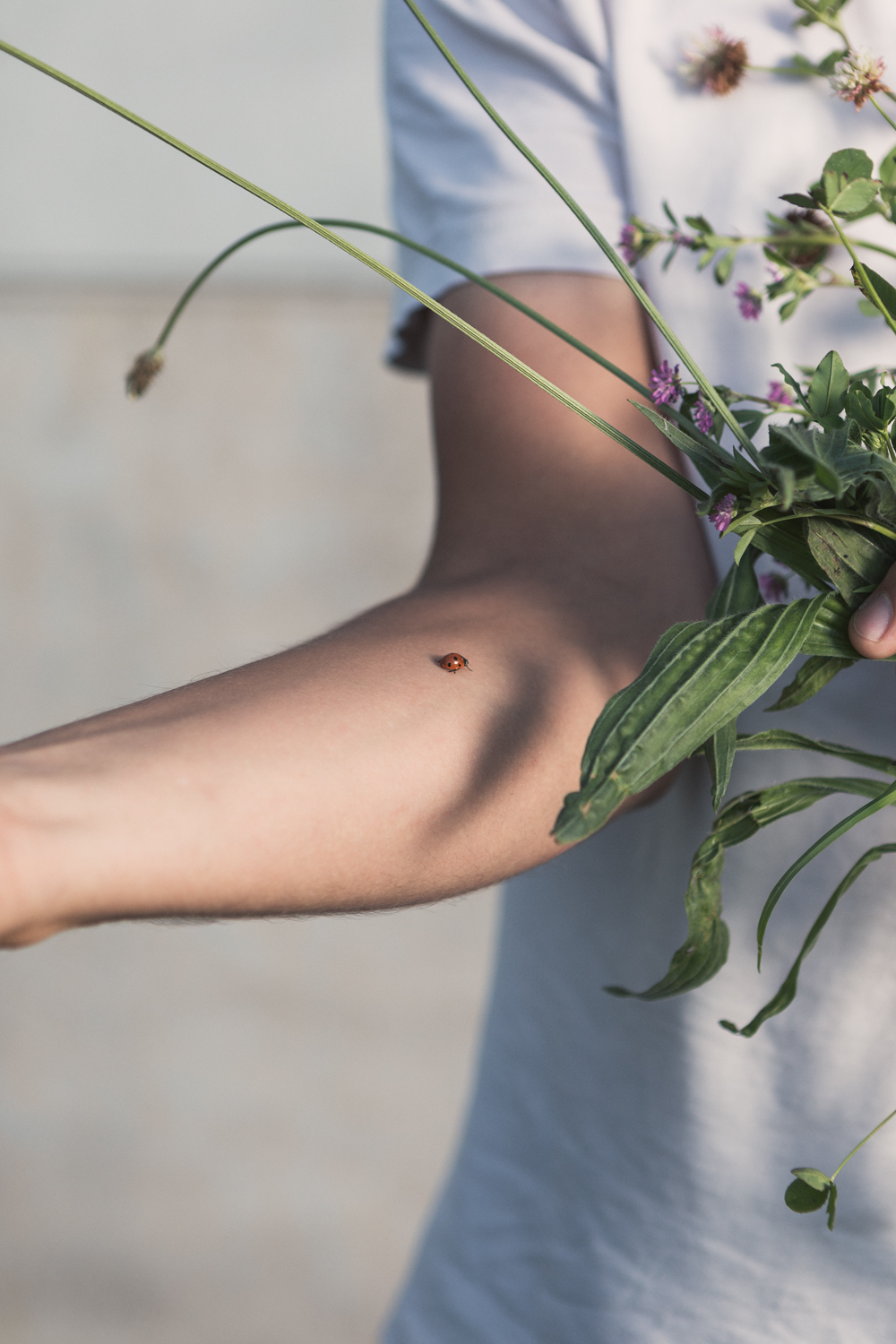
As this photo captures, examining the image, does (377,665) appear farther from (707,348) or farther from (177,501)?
(177,501)

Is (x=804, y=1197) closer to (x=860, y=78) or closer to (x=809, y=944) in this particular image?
(x=809, y=944)

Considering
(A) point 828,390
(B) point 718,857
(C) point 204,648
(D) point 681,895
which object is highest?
(A) point 828,390

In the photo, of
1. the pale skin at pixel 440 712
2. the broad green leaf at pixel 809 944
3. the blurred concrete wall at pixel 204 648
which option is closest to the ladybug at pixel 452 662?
the pale skin at pixel 440 712

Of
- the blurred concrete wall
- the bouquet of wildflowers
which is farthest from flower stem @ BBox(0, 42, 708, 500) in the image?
the blurred concrete wall

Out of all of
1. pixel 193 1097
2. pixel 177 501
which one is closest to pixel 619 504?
pixel 177 501

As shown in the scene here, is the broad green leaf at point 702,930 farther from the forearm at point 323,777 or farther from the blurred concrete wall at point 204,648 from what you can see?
the blurred concrete wall at point 204,648

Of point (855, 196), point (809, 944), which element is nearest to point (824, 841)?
point (809, 944)

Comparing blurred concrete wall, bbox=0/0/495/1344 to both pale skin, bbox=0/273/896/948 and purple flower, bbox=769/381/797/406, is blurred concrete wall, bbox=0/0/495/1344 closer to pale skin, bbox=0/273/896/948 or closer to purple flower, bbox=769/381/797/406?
pale skin, bbox=0/273/896/948
